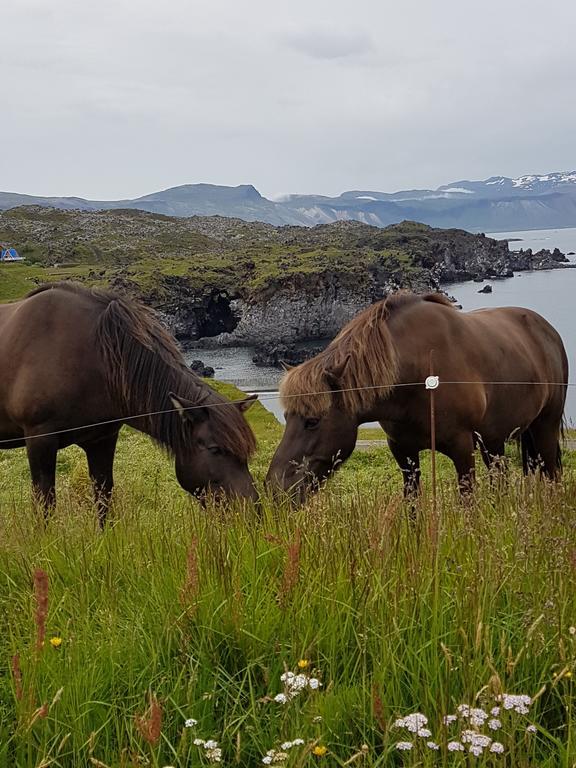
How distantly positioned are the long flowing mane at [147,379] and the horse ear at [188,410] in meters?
0.07

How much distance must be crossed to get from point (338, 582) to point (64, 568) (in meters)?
1.47

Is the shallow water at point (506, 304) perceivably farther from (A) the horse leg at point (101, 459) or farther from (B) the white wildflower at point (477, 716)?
(B) the white wildflower at point (477, 716)

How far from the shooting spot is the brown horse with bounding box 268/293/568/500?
5547mm

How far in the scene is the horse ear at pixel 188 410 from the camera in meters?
5.79

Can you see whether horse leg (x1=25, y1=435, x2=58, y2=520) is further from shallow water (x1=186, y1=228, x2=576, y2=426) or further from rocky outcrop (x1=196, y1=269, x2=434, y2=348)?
rocky outcrop (x1=196, y1=269, x2=434, y2=348)

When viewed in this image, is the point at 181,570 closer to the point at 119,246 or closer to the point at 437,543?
the point at 437,543

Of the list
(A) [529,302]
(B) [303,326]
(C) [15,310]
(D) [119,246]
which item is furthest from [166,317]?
(C) [15,310]

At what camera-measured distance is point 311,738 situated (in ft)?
6.96

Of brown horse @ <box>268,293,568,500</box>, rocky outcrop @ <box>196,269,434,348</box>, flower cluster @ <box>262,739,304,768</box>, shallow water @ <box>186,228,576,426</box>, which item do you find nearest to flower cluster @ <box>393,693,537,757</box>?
flower cluster @ <box>262,739,304,768</box>

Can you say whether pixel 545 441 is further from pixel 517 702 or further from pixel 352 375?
pixel 517 702

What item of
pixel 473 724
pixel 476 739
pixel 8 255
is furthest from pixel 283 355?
pixel 476 739

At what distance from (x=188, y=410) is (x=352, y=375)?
1.43 metres

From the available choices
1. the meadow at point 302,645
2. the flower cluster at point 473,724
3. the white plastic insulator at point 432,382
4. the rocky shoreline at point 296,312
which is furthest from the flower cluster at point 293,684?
the rocky shoreline at point 296,312

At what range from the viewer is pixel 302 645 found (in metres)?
2.52
